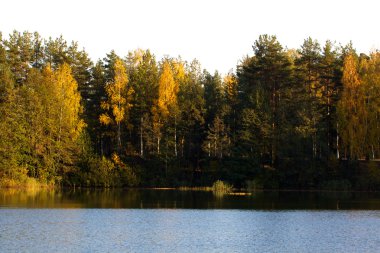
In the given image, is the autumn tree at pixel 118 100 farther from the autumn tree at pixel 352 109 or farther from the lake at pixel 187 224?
the autumn tree at pixel 352 109

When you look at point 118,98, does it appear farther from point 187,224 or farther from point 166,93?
point 187,224

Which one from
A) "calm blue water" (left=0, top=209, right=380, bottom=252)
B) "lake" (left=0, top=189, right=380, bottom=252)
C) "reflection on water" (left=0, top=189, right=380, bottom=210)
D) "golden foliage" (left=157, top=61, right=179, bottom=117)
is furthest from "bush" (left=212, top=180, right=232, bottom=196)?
"calm blue water" (left=0, top=209, right=380, bottom=252)

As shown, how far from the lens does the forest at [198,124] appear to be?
7781 cm

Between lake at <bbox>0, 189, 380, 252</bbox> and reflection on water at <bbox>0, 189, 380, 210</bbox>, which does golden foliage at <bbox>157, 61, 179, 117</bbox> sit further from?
lake at <bbox>0, 189, 380, 252</bbox>

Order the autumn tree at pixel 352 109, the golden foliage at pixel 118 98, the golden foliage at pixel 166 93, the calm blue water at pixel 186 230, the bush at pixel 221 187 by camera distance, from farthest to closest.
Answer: the golden foliage at pixel 118 98, the golden foliage at pixel 166 93, the bush at pixel 221 187, the autumn tree at pixel 352 109, the calm blue water at pixel 186 230

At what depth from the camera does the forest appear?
77.8m

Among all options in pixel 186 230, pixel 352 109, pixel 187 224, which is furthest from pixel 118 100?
pixel 186 230

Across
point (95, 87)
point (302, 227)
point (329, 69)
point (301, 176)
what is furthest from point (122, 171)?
point (302, 227)

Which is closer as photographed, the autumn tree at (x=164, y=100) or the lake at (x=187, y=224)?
the lake at (x=187, y=224)

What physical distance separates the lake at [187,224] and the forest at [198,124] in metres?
16.5

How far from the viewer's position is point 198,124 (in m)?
86.4

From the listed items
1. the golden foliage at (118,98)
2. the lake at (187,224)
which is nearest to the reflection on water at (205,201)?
the lake at (187,224)

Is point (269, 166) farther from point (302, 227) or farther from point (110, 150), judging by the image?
point (302, 227)

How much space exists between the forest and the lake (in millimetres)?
16478
